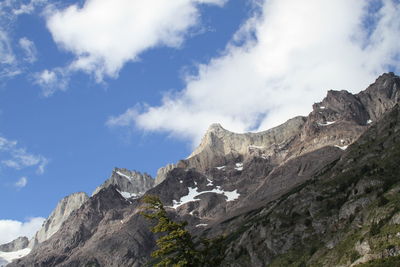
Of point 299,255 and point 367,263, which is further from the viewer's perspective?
point 299,255

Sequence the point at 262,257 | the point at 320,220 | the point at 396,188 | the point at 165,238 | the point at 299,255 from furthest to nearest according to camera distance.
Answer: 1. the point at 262,257
2. the point at 320,220
3. the point at 299,255
4. the point at 396,188
5. the point at 165,238

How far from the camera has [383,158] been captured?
197 metres

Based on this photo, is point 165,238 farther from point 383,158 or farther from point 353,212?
point 383,158

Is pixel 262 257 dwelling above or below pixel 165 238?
above

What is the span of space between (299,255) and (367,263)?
54.5m

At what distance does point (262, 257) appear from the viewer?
186m

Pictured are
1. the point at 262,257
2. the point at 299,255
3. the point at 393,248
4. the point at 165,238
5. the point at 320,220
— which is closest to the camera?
the point at 165,238

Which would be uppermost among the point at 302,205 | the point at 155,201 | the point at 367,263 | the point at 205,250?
the point at 302,205

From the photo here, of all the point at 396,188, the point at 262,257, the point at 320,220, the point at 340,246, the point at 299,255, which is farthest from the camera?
the point at 262,257

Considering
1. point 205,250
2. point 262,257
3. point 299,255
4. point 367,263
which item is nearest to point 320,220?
point 299,255

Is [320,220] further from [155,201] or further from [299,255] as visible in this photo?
[155,201]

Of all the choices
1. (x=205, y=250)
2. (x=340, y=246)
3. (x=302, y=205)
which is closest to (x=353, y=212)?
(x=340, y=246)

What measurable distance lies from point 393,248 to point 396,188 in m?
44.9

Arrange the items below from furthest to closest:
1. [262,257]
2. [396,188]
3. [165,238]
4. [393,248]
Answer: [262,257]
[396,188]
[393,248]
[165,238]
